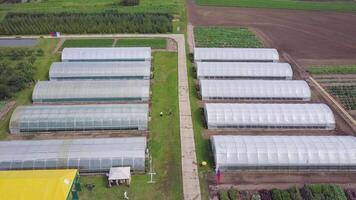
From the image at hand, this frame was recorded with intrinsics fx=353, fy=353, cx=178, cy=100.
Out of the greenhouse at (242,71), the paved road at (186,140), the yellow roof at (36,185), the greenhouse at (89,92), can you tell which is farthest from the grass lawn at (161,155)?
the greenhouse at (242,71)

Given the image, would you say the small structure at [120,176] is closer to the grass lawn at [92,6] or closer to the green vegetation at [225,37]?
the green vegetation at [225,37]

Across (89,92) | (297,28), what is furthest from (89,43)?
(297,28)

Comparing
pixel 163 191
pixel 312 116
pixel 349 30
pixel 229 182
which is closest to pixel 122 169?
pixel 163 191

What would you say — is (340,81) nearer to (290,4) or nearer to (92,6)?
(290,4)

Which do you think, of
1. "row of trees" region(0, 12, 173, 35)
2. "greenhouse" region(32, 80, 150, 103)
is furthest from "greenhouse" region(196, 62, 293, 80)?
"row of trees" region(0, 12, 173, 35)

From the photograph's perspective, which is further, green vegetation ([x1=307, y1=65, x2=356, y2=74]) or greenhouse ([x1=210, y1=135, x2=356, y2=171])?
green vegetation ([x1=307, y1=65, x2=356, y2=74])

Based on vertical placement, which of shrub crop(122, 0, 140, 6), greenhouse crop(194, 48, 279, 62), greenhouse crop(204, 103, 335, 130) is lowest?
greenhouse crop(204, 103, 335, 130)

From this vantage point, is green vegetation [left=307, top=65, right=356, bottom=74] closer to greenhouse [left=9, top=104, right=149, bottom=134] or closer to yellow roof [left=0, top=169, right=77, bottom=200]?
greenhouse [left=9, top=104, right=149, bottom=134]
